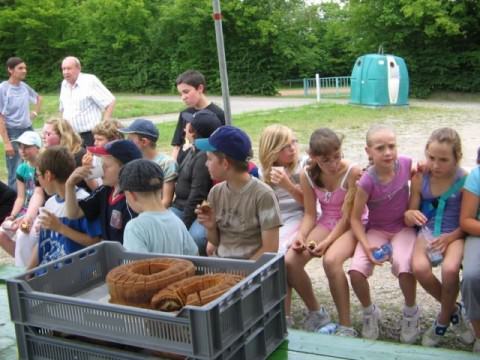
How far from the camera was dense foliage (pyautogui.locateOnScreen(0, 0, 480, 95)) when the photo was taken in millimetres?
24844

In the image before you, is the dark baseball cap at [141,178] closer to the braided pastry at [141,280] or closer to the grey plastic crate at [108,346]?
the braided pastry at [141,280]

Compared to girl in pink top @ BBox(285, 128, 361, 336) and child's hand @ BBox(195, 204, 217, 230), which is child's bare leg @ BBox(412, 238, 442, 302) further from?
child's hand @ BBox(195, 204, 217, 230)

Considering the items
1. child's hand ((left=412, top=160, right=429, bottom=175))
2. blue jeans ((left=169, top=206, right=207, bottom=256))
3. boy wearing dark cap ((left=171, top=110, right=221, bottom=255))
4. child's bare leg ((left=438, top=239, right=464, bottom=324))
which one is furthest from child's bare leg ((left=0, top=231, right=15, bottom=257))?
child's bare leg ((left=438, top=239, right=464, bottom=324))

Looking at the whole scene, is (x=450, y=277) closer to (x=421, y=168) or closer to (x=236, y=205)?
(x=421, y=168)

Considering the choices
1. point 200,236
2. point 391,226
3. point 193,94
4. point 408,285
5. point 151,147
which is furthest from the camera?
point 193,94

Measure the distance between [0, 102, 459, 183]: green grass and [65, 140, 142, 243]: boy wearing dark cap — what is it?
27.6 feet


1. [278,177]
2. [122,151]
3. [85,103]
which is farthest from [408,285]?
[85,103]

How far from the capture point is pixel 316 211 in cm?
384

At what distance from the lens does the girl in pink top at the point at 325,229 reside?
348 cm

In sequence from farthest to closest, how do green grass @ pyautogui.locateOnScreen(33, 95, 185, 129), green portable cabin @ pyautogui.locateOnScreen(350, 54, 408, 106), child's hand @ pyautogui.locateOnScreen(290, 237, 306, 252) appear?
green grass @ pyautogui.locateOnScreen(33, 95, 185, 129) → green portable cabin @ pyautogui.locateOnScreen(350, 54, 408, 106) → child's hand @ pyautogui.locateOnScreen(290, 237, 306, 252)

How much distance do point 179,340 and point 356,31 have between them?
2798cm

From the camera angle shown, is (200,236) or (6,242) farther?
(6,242)

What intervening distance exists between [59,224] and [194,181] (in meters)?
1.09

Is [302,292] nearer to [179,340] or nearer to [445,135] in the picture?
[445,135]
